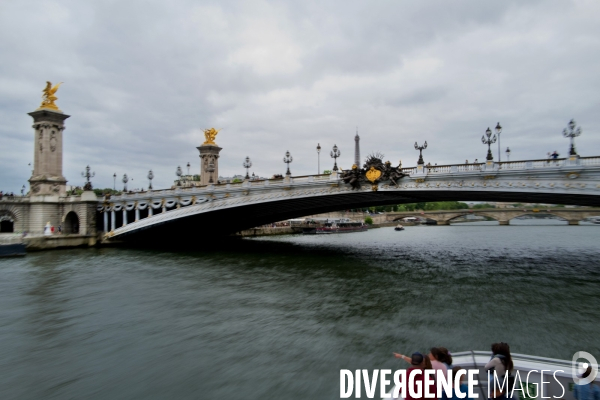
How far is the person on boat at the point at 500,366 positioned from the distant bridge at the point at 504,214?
94.4m

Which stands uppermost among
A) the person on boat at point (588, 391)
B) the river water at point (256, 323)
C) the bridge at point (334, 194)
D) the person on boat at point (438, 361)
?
the bridge at point (334, 194)

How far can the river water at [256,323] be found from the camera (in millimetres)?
9609

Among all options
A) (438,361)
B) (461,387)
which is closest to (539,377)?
(461,387)

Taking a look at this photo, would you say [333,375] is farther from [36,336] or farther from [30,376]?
[36,336]

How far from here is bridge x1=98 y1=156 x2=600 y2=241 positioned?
71.6 ft

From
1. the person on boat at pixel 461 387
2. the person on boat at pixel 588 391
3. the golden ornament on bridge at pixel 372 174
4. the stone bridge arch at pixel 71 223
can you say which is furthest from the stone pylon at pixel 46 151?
the person on boat at pixel 588 391

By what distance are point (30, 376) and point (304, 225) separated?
73145 mm

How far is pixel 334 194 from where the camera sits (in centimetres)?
3127

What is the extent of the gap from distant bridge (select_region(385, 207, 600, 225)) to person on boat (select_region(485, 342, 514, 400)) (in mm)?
94411

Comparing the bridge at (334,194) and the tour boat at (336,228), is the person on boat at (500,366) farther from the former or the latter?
the tour boat at (336,228)

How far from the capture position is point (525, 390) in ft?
18.9

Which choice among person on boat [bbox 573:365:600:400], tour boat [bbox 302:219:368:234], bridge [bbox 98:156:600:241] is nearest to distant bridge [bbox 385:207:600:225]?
tour boat [bbox 302:219:368:234]

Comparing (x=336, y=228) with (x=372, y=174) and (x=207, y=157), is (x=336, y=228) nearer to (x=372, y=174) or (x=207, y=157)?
(x=207, y=157)

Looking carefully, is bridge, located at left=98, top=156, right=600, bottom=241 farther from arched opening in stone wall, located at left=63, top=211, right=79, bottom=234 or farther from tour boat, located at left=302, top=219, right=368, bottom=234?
tour boat, located at left=302, top=219, right=368, bottom=234
